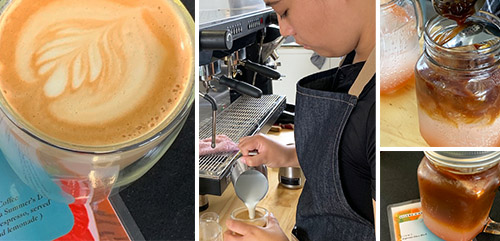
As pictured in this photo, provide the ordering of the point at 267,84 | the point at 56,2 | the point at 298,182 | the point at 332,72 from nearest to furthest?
the point at 56,2 → the point at 332,72 → the point at 298,182 → the point at 267,84

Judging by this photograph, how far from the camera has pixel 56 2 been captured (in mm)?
539

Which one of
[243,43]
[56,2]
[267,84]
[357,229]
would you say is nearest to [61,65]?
[56,2]

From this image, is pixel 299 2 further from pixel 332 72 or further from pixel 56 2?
pixel 56 2

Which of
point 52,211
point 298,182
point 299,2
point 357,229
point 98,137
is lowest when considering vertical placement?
Result: point 298,182

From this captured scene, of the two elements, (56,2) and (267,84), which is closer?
(56,2)

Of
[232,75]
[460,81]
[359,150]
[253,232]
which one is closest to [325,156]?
[359,150]

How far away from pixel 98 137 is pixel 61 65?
9 centimetres

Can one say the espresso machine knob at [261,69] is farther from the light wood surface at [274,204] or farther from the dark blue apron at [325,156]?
the dark blue apron at [325,156]

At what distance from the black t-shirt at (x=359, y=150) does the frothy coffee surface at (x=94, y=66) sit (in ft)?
0.76

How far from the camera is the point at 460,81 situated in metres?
0.46

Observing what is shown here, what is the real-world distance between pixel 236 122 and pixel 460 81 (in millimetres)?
683

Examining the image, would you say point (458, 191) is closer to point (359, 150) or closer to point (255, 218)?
point (359, 150)

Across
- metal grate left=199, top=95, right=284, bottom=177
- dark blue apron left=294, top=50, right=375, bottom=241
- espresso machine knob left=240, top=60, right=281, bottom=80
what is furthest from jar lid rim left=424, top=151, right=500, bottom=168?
espresso machine knob left=240, top=60, right=281, bottom=80

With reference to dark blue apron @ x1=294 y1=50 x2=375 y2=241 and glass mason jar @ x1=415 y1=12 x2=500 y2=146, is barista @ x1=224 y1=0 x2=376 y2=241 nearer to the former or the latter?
dark blue apron @ x1=294 y1=50 x2=375 y2=241
